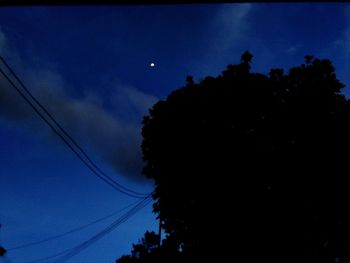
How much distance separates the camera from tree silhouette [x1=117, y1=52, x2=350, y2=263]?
63.6ft

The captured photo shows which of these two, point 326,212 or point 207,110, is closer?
point 326,212

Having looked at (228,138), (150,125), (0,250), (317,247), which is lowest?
(317,247)

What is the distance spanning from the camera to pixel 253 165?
2023 centimetres

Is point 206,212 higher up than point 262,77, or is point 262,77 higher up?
point 262,77

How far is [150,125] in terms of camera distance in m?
22.7

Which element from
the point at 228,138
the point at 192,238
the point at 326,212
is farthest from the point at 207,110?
the point at 326,212

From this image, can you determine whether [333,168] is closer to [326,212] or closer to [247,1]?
[326,212]

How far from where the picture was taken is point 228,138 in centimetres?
2066

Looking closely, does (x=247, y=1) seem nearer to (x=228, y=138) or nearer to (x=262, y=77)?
(x=228, y=138)

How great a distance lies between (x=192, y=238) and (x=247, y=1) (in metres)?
19.7

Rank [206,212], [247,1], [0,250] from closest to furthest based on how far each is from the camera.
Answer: [247,1]
[206,212]
[0,250]

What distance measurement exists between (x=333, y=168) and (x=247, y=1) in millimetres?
20753

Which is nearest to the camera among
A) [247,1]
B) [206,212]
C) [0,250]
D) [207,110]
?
[247,1]

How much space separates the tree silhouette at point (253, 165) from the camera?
63.6 ft
